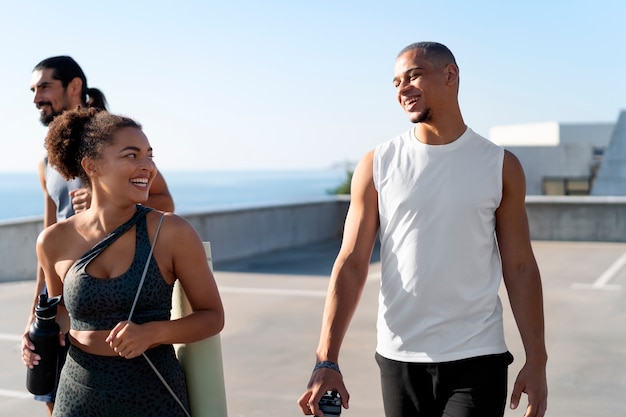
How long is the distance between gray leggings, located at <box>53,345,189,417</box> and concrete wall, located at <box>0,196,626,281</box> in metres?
10.3

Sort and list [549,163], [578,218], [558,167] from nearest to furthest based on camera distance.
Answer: [578,218], [549,163], [558,167]

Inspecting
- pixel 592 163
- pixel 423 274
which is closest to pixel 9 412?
pixel 423 274

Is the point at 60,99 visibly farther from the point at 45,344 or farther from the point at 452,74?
the point at 452,74

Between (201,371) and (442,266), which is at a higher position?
(442,266)

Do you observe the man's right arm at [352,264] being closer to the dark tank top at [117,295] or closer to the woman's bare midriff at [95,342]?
the dark tank top at [117,295]

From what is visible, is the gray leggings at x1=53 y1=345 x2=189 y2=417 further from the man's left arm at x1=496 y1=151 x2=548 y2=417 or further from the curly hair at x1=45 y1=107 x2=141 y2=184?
the man's left arm at x1=496 y1=151 x2=548 y2=417

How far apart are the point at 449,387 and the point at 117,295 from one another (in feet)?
3.55

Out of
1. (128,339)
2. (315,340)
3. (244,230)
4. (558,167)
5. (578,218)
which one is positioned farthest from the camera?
(558,167)

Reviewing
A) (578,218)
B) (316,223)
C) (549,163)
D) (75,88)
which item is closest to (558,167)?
(549,163)

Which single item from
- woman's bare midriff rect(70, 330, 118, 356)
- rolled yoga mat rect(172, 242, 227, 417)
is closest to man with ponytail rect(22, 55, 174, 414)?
rolled yoga mat rect(172, 242, 227, 417)

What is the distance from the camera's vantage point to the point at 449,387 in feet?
8.61

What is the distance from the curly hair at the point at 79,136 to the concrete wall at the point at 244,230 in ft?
28.9

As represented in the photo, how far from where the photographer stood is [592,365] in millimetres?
6523

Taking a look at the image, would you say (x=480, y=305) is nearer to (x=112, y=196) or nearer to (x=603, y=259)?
(x=112, y=196)
